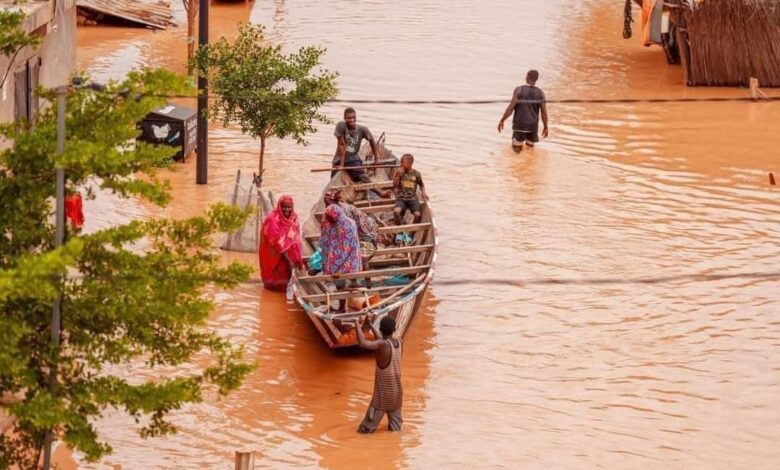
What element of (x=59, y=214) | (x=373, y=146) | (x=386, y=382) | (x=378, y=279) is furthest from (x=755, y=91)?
(x=59, y=214)

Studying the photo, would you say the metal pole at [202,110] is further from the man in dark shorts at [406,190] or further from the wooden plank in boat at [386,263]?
the wooden plank in boat at [386,263]

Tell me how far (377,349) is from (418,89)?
48.4 feet

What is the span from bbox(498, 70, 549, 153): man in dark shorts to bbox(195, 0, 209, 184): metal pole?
4.49 metres

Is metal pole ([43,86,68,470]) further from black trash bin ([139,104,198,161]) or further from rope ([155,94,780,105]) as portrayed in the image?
rope ([155,94,780,105])

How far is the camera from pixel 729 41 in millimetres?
27266

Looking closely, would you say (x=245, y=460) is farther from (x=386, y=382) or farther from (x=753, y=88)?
(x=753, y=88)

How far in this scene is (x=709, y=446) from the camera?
13.1m

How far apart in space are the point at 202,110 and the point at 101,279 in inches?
401

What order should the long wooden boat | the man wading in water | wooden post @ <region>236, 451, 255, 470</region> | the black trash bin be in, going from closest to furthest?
wooden post @ <region>236, 451, 255, 470</region>
the man wading in water
the long wooden boat
the black trash bin

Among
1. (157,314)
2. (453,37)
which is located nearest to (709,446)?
(157,314)

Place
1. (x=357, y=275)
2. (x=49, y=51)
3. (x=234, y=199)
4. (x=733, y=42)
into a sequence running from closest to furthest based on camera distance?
1. (x=357, y=275)
2. (x=234, y=199)
3. (x=49, y=51)
4. (x=733, y=42)

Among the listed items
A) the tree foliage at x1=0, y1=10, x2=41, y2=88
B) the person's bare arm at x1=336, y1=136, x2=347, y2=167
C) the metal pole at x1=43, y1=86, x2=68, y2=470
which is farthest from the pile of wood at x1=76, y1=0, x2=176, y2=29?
the metal pole at x1=43, y1=86, x2=68, y2=470

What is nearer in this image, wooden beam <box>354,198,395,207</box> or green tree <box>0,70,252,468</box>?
green tree <box>0,70,252,468</box>

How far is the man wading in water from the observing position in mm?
12758
